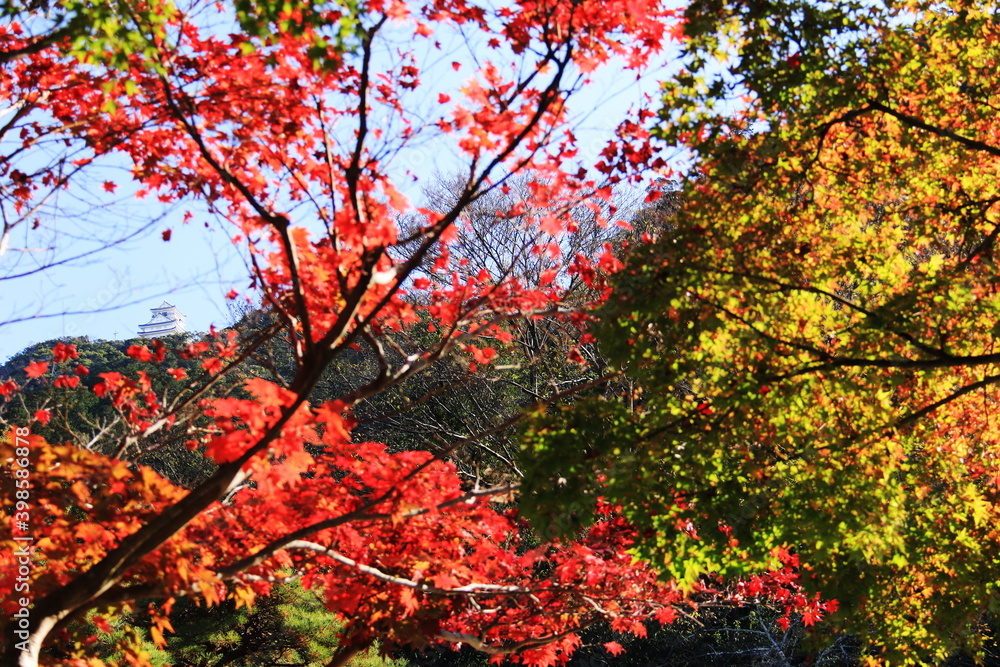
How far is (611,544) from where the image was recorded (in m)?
5.80

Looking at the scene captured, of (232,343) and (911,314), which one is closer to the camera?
(911,314)

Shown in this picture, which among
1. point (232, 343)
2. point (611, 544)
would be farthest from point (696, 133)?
point (232, 343)

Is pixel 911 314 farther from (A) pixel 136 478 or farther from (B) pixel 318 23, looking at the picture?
(A) pixel 136 478

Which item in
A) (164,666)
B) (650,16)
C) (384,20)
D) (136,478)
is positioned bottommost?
(164,666)

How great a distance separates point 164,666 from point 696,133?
7.83 meters

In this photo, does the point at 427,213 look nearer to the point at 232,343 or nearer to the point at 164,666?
the point at 232,343

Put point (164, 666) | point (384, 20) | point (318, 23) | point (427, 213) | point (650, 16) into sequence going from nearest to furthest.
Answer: point (318, 23), point (384, 20), point (650, 16), point (427, 213), point (164, 666)

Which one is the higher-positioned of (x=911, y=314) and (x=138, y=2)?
(x=138, y=2)

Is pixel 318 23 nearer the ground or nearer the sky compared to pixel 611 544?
nearer the sky

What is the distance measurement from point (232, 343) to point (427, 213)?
2.41 m

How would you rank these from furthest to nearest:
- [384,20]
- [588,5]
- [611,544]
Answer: [611,544], [588,5], [384,20]

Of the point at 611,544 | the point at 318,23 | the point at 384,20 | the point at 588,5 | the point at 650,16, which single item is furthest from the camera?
the point at 611,544

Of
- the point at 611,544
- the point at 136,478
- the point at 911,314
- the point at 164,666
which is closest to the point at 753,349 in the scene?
the point at 911,314

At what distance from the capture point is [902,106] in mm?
4445
